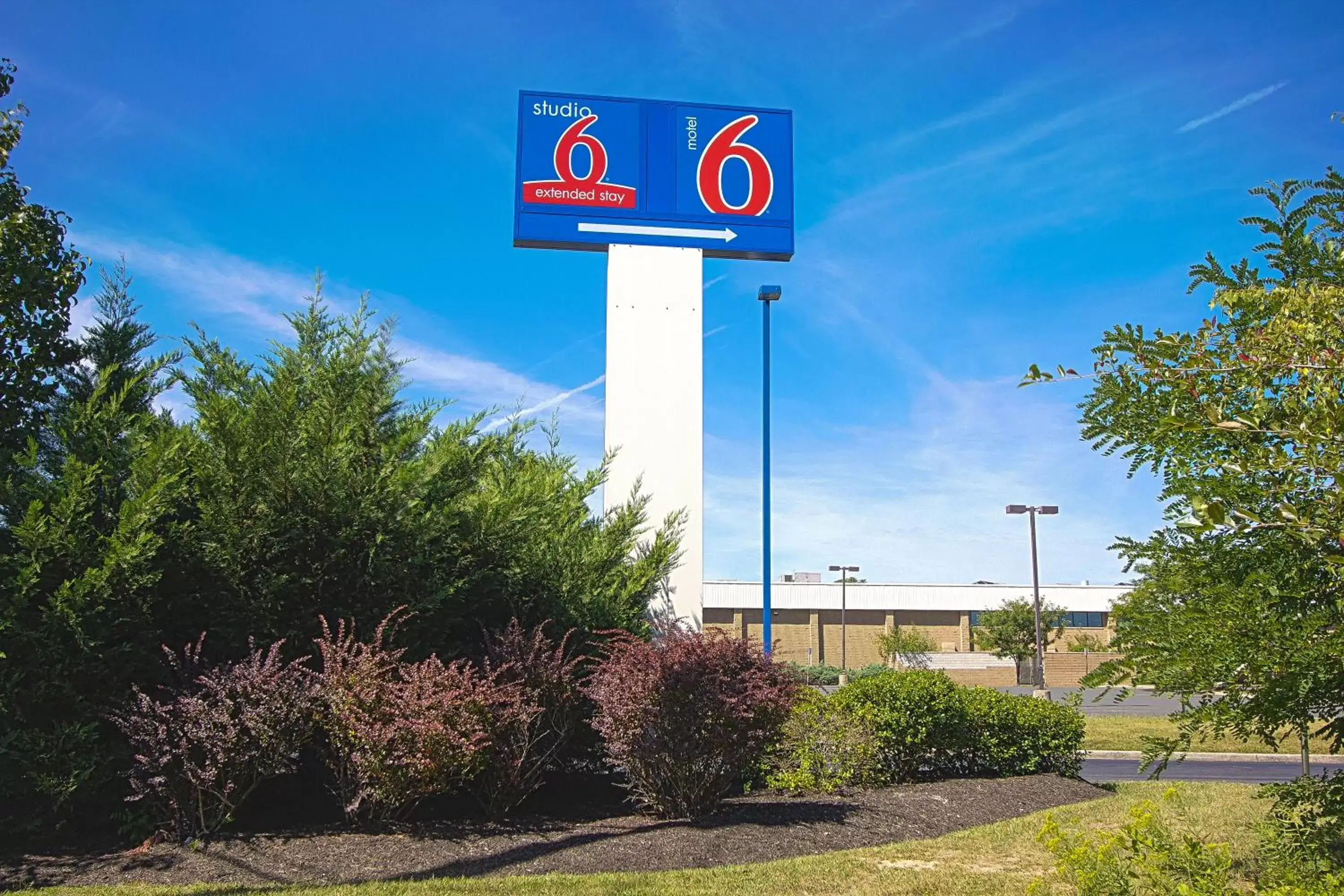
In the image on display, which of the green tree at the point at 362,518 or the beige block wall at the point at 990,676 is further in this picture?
the beige block wall at the point at 990,676

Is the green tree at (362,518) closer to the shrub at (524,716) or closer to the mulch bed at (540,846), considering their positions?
the shrub at (524,716)

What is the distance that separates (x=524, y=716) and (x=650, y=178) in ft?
26.1

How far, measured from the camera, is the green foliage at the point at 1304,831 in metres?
4.65

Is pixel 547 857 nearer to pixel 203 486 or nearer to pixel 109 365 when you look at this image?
pixel 203 486

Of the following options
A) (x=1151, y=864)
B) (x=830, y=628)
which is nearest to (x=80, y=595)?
(x=1151, y=864)

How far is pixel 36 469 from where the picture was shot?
28.0 ft

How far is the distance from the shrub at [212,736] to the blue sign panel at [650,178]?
7.07 metres

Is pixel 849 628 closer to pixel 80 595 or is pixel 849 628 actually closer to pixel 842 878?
pixel 842 878

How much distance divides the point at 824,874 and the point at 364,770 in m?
3.76

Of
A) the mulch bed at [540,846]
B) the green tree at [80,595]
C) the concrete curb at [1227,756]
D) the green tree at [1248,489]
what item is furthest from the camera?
the concrete curb at [1227,756]

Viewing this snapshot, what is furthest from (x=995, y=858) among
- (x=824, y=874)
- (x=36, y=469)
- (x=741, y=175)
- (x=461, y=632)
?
(x=741, y=175)

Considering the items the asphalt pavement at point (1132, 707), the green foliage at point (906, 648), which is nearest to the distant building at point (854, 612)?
the green foliage at point (906, 648)

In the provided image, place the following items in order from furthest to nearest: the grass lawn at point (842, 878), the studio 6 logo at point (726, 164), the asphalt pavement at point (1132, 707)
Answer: the asphalt pavement at point (1132, 707) < the studio 6 logo at point (726, 164) < the grass lawn at point (842, 878)

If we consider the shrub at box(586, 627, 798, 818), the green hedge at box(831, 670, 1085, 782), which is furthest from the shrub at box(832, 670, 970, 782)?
the shrub at box(586, 627, 798, 818)
